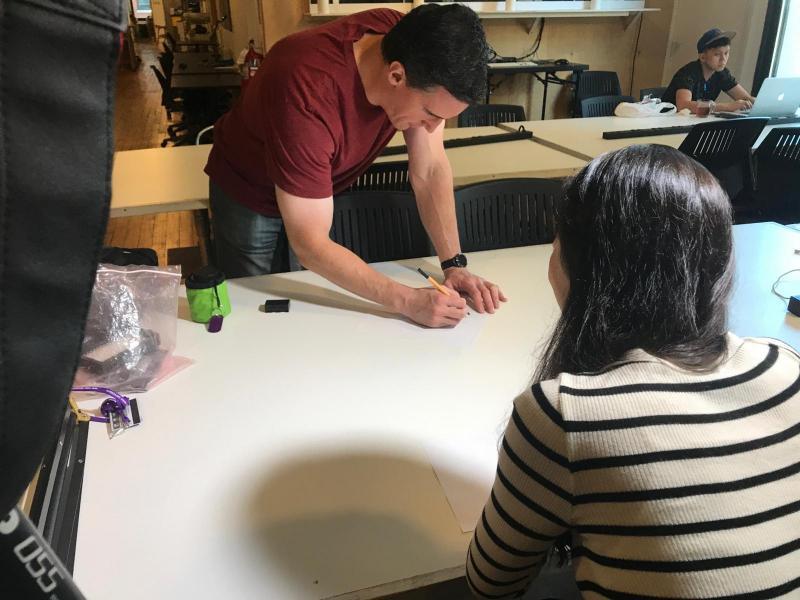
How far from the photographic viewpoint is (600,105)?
427cm

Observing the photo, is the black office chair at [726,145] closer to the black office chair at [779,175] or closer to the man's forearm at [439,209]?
the black office chair at [779,175]

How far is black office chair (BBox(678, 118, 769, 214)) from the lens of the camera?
2.77 meters

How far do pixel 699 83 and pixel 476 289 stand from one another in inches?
143

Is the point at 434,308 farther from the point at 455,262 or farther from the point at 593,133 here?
the point at 593,133

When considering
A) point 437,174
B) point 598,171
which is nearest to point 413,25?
point 437,174

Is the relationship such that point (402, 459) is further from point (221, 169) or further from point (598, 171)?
point (221, 169)

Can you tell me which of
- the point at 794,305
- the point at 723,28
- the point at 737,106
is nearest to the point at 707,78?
the point at 737,106

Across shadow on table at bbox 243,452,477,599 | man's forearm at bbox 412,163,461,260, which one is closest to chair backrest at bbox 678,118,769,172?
man's forearm at bbox 412,163,461,260

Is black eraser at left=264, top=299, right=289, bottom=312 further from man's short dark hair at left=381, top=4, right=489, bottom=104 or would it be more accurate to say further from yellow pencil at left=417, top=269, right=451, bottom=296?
man's short dark hair at left=381, top=4, right=489, bottom=104

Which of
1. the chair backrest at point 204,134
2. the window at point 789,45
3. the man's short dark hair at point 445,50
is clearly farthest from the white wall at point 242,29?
the window at point 789,45

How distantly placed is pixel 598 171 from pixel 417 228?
1.21m

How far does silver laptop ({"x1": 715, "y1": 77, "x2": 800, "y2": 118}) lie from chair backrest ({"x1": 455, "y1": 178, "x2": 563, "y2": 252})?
2.25 meters

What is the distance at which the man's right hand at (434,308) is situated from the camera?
52.6 inches

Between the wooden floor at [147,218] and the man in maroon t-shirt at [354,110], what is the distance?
323 millimetres
